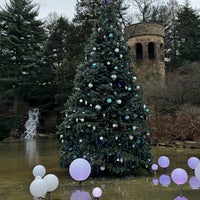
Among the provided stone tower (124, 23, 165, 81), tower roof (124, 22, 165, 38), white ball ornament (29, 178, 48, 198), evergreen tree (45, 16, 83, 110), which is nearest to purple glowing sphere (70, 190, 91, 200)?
white ball ornament (29, 178, 48, 198)

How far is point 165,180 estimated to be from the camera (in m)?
6.57

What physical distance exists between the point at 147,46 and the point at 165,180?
2190 cm

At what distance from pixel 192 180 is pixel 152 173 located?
1194mm

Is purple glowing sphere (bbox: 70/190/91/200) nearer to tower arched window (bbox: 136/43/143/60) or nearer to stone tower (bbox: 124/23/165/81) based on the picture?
stone tower (bbox: 124/23/165/81)

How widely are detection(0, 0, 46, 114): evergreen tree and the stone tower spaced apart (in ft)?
26.1

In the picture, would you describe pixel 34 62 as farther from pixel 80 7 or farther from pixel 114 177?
pixel 114 177

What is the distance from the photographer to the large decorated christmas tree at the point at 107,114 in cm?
711

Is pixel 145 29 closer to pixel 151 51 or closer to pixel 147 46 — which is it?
pixel 147 46

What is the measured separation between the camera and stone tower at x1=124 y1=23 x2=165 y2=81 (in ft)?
89.2

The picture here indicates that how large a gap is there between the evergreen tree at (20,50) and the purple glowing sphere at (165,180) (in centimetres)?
2171

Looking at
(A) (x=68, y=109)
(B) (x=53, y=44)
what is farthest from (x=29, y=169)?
(B) (x=53, y=44)

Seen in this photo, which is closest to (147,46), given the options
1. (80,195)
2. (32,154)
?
(32,154)

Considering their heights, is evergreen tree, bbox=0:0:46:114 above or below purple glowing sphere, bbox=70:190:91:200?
above

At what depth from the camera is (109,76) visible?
7.47 meters
